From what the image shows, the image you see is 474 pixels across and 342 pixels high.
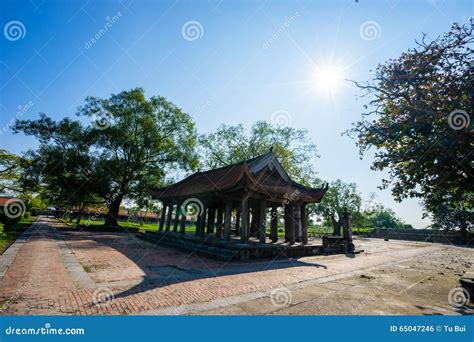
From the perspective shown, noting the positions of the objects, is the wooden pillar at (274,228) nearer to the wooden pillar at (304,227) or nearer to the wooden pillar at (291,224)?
the wooden pillar at (291,224)

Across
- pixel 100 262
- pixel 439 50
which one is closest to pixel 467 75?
pixel 439 50

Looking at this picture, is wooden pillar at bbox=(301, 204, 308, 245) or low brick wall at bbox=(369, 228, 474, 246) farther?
low brick wall at bbox=(369, 228, 474, 246)

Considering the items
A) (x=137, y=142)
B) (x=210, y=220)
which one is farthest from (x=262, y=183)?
(x=137, y=142)

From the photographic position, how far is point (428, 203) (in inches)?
432

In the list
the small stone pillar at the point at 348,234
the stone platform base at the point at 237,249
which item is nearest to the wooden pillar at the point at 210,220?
the stone platform base at the point at 237,249

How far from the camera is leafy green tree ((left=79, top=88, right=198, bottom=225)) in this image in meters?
27.4

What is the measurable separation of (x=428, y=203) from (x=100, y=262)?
46.4 ft

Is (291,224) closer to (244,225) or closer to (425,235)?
(244,225)

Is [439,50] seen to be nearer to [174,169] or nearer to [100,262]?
[100,262]

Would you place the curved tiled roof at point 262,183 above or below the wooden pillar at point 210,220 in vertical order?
above

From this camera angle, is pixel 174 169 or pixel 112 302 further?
pixel 174 169

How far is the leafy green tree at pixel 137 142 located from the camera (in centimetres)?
2741

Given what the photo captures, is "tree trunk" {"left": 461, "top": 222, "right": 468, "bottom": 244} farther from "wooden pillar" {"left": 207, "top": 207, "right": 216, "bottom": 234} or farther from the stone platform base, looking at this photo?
"wooden pillar" {"left": 207, "top": 207, "right": 216, "bottom": 234}

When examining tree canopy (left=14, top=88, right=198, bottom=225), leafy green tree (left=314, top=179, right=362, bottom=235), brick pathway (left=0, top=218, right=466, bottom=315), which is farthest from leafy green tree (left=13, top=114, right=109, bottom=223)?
leafy green tree (left=314, top=179, right=362, bottom=235)
